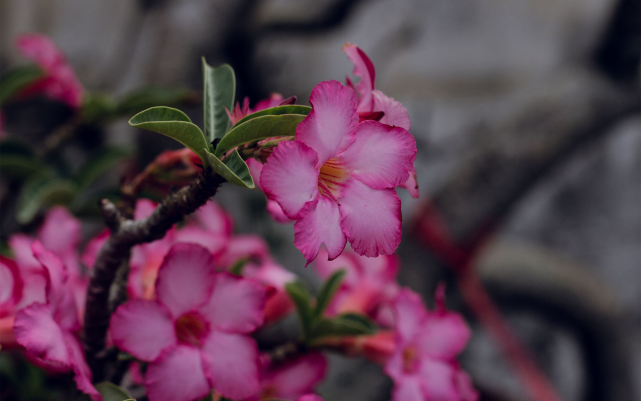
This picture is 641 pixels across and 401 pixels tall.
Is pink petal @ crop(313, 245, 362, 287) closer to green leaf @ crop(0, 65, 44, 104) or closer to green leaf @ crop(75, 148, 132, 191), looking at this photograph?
green leaf @ crop(75, 148, 132, 191)

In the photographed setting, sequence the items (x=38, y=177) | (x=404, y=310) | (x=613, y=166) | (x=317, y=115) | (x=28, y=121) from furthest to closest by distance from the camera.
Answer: (x=613, y=166) → (x=28, y=121) → (x=38, y=177) → (x=404, y=310) → (x=317, y=115)

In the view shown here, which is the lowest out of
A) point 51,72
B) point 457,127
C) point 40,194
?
A: point 457,127

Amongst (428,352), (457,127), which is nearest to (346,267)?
(428,352)

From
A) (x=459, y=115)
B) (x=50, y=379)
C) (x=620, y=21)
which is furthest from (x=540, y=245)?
(x=50, y=379)

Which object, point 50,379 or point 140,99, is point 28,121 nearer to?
point 140,99

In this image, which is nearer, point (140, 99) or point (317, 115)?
A: point (317, 115)

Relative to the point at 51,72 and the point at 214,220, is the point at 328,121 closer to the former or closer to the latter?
the point at 214,220
